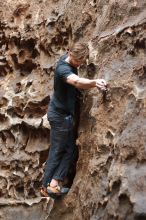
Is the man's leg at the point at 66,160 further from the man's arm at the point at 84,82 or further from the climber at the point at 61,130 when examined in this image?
the man's arm at the point at 84,82

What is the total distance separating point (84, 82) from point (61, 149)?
30.3 inches

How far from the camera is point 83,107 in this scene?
4746 millimetres

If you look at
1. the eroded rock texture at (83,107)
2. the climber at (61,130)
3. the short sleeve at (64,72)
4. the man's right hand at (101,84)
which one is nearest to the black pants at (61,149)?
the climber at (61,130)

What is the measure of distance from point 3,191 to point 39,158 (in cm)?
61

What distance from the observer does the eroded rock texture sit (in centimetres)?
390

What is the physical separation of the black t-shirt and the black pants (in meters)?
0.08

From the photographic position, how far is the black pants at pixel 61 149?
15.5ft

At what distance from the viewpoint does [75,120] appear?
4832 millimetres

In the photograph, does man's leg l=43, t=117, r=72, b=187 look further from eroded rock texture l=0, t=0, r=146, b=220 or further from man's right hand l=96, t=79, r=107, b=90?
man's right hand l=96, t=79, r=107, b=90

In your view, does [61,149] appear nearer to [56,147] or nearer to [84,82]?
[56,147]

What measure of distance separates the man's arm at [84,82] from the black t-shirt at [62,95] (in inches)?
5.7

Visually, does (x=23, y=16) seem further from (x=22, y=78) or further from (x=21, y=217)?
(x=21, y=217)

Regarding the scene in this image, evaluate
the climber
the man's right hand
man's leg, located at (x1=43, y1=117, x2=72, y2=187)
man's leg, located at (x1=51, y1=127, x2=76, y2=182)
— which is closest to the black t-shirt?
the climber

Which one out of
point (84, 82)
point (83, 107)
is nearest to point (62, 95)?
point (83, 107)
